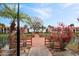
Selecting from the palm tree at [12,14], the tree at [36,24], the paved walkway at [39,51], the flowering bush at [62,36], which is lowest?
the paved walkway at [39,51]

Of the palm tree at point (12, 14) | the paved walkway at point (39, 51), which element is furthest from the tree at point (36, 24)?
the paved walkway at point (39, 51)

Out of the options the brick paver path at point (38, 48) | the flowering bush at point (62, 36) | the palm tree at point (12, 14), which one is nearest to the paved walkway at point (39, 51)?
the brick paver path at point (38, 48)

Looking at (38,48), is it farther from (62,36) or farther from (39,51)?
(62,36)

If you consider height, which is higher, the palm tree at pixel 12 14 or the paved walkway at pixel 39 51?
the palm tree at pixel 12 14

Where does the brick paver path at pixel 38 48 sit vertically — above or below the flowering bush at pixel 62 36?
below

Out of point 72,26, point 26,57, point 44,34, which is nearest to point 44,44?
point 44,34

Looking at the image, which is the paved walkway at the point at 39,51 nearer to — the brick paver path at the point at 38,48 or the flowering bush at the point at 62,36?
the brick paver path at the point at 38,48

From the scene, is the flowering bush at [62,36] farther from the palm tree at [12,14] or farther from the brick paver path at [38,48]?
the palm tree at [12,14]

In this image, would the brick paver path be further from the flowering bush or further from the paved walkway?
the flowering bush

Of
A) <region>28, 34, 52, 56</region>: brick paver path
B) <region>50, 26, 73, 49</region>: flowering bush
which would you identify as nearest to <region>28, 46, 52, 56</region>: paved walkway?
<region>28, 34, 52, 56</region>: brick paver path

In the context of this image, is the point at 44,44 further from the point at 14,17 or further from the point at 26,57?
the point at 14,17

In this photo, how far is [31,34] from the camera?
143cm

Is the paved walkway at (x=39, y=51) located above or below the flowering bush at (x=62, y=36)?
below

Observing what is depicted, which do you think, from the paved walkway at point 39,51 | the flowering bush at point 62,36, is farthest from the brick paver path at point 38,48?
the flowering bush at point 62,36
